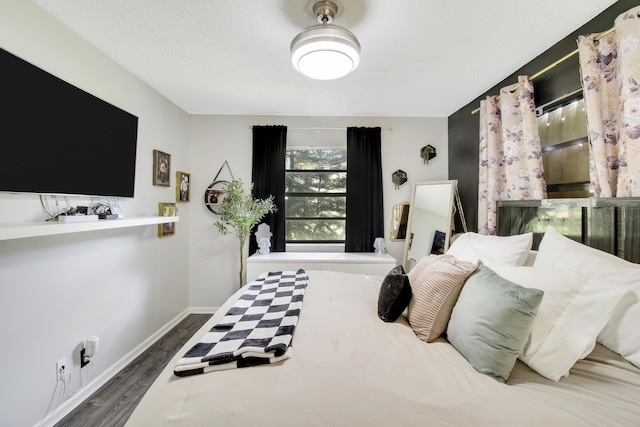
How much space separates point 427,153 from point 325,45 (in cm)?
222

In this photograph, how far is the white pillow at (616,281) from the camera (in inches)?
38.5

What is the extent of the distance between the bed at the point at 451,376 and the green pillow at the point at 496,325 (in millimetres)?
19

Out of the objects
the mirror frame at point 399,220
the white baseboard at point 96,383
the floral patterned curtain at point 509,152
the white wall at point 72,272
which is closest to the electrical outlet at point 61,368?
the white wall at point 72,272

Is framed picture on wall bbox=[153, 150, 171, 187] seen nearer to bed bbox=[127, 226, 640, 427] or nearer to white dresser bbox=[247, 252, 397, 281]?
white dresser bbox=[247, 252, 397, 281]

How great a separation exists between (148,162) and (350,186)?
2208 millimetres

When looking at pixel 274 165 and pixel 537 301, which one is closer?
pixel 537 301

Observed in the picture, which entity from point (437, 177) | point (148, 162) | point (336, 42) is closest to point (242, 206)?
point (148, 162)

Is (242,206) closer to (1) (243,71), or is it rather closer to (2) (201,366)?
(1) (243,71)

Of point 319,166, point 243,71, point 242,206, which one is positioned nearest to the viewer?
point 243,71

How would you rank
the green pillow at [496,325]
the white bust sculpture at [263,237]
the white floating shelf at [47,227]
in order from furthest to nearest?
the white bust sculpture at [263,237]
the white floating shelf at [47,227]
the green pillow at [496,325]

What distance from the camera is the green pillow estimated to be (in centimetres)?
96

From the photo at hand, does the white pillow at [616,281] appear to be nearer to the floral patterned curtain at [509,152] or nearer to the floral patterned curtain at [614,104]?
the floral patterned curtain at [614,104]

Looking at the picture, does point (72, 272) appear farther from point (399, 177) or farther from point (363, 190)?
point (399, 177)

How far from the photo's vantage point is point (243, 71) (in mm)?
2211
